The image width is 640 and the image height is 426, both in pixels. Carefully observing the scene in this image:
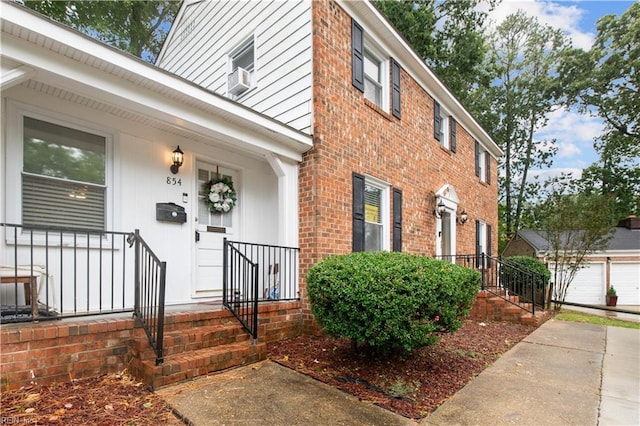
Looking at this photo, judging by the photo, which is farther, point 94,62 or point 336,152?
point 336,152

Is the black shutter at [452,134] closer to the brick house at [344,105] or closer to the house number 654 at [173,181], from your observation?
the brick house at [344,105]

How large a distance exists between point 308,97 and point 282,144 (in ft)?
3.02

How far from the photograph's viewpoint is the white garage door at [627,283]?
16781 mm

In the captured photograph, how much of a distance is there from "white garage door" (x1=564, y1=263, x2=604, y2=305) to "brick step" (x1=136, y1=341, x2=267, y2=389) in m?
18.4

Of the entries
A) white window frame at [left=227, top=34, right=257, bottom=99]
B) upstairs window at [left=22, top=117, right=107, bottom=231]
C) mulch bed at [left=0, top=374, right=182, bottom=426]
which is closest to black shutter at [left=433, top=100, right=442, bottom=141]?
white window frame at [left=227, top=34, right=257, bottom=99]

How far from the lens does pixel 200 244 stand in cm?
534

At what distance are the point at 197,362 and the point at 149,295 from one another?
2.63 ft

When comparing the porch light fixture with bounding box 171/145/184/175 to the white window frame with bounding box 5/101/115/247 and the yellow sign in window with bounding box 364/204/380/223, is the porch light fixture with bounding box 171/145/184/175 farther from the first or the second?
the yellow sign in window with bounding box 364/204/380/223

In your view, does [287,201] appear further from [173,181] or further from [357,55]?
[357,55]

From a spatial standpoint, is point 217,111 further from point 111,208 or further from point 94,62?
point 111,208

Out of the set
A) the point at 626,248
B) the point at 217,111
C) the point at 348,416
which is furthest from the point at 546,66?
the point at 348,416

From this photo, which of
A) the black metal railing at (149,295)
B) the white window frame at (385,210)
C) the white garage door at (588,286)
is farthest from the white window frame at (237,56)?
the white garage door at (588,286)

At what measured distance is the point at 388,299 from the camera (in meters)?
3.31

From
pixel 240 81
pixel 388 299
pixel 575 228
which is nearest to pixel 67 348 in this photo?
pixel 388 299
